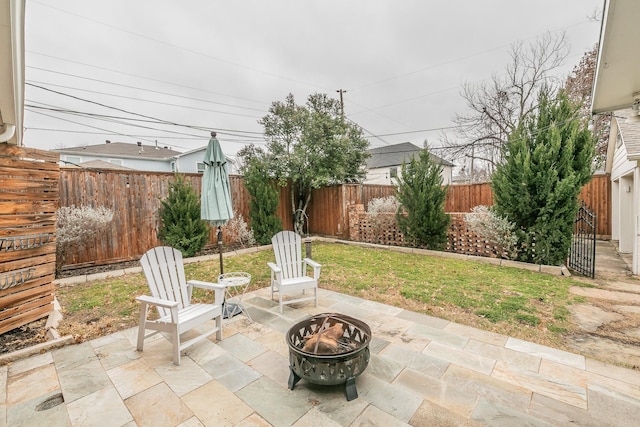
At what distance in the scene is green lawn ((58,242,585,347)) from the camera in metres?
3.24

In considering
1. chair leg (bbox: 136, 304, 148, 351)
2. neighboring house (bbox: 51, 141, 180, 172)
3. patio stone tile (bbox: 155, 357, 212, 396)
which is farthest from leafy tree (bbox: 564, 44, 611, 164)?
neighboring house (bbox: 51, 141, 180, 172)

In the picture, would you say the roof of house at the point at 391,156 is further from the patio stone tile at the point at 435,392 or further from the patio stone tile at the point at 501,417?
the patio stone tile at the point at 501,417

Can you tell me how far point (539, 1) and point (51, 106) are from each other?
14131mm

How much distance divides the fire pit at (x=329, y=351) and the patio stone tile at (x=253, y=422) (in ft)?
1.11

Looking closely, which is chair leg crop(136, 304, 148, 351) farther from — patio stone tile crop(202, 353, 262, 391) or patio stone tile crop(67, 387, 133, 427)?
patio stone tile crop(202, 353, 262, 391)

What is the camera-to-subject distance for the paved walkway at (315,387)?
180 centimetres

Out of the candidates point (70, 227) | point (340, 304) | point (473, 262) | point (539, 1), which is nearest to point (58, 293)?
point (70, 227)

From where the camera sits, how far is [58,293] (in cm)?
434

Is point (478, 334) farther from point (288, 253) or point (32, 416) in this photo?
point (32, 416)

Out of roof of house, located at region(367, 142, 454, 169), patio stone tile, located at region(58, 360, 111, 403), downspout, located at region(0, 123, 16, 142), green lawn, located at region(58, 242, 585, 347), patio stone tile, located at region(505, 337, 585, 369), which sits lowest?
patio stone tile, located at region(58, 360, 111, 403)

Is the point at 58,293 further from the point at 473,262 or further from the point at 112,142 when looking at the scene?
the point at 112,142

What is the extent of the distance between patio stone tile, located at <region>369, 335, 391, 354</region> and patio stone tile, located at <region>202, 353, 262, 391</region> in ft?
3.45

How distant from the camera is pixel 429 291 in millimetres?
4230

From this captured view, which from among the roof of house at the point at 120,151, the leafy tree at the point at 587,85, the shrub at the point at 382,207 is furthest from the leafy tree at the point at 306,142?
the roof of house at the point at 120,151
